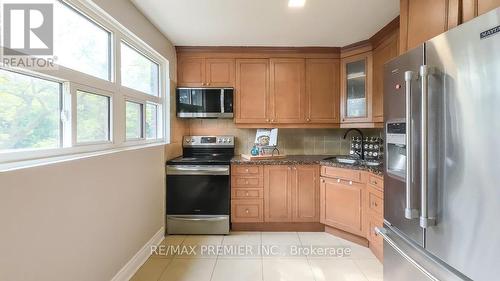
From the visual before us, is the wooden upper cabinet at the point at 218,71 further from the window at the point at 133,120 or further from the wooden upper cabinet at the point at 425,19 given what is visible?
the wooden upper cabinet at the point at 425,19

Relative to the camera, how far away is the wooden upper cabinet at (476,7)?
1.12m

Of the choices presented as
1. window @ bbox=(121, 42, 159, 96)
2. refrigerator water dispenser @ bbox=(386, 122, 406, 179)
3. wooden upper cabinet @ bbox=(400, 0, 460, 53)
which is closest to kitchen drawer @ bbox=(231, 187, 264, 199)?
window @ bbox=(121, 42, 159, 96)

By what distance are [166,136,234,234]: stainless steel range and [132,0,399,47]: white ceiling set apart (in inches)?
58.5

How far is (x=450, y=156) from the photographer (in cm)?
107

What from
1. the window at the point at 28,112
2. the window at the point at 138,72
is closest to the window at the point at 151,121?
the window at the point at 138,72

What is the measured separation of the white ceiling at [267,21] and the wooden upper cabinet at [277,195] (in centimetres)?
157

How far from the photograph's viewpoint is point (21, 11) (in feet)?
4.51

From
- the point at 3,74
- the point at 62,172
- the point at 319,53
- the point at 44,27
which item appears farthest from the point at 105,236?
the point at 319,53

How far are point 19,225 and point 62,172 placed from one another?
0.33 m

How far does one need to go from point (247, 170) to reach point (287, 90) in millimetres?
1188

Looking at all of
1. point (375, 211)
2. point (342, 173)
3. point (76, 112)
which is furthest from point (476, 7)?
point (76, 112)

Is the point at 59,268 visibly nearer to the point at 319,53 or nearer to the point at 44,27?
the point at 44,27

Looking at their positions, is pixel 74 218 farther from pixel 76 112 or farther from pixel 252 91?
pixel 252 91

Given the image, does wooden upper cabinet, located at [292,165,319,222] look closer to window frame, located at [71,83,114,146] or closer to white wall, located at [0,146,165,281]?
white wall, located at [0,146,165,281]
